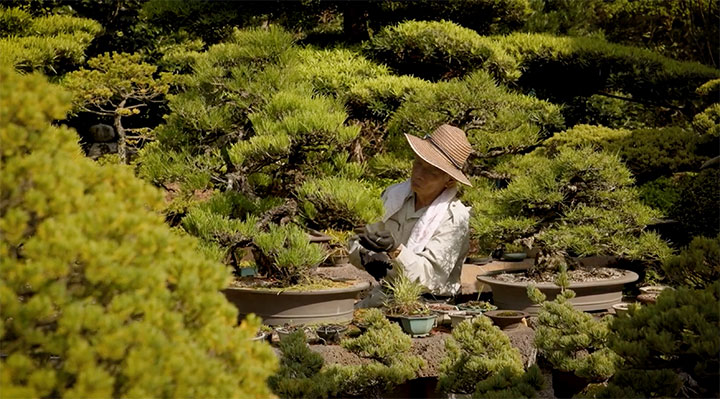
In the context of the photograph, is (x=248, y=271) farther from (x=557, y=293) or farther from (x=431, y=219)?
(x=557, y=293)

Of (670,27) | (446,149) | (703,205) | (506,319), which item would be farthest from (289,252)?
(670,27)

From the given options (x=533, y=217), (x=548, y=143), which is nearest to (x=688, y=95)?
(x=548, y=143)

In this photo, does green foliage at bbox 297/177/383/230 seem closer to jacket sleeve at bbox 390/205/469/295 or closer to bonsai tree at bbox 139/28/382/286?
bonsai tree at bbox 139/28/382/286

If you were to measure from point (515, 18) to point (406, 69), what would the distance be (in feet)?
3.26

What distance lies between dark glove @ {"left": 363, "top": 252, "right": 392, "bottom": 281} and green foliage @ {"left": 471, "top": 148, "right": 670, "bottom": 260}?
504 mm

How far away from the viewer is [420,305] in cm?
254

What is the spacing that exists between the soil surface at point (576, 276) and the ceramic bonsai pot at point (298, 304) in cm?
77

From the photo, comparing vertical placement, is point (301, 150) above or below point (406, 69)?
above

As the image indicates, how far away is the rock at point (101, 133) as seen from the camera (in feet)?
29.0

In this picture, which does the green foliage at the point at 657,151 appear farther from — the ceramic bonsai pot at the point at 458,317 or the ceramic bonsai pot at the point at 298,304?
the ceramic bonsai pot at the point at 298,304

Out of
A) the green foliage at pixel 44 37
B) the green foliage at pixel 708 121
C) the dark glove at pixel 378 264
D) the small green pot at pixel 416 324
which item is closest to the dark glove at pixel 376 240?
the dark glove at pixel 378 264

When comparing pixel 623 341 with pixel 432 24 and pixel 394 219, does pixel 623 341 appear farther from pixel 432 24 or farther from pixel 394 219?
pixel 432 24

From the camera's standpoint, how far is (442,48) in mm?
4883

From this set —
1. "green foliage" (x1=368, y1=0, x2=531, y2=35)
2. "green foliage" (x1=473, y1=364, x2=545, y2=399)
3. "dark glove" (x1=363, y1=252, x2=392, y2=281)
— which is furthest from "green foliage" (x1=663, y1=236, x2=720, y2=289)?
"green foliage" (x1=368, y1=0, x2=531, y2=35)
